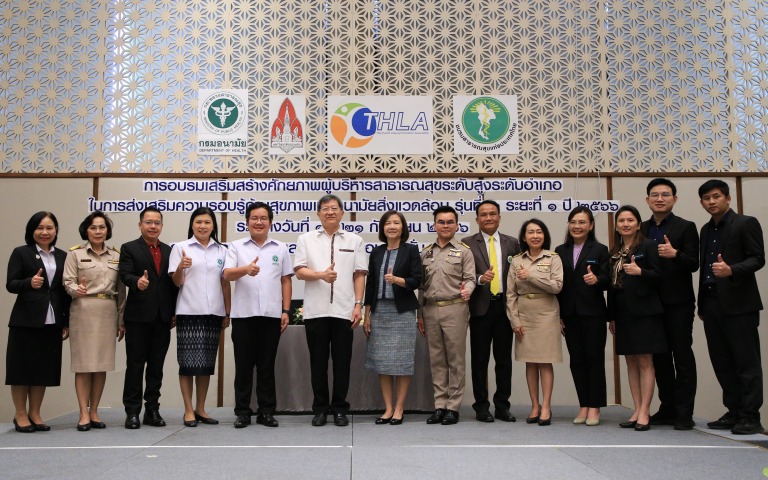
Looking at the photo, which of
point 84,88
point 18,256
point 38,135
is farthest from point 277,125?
point 18,256

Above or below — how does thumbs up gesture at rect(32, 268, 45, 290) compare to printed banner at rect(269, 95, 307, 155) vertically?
below

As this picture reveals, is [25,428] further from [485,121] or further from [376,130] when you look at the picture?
[485,121]

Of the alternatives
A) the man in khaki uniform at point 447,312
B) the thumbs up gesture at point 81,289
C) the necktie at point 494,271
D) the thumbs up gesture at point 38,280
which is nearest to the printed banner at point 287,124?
the man in khaki uniform at point 447,312

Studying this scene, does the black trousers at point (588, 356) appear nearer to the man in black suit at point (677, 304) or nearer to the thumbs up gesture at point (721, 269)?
the man in black suit at point (677, 304)

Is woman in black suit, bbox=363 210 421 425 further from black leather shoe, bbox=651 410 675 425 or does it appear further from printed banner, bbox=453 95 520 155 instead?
printed banner, bbox=453 95 520 155

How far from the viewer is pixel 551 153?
595cm

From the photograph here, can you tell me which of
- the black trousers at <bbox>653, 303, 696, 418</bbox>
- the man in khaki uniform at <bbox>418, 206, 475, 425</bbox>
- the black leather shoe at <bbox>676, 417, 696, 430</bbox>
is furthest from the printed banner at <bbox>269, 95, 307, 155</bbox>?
the black leather shoe at <bbox>676, 417, 696, 430</bbox>

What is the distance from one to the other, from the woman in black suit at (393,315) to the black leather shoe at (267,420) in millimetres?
641

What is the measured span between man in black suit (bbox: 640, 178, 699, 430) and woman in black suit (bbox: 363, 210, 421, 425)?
153 centimetres

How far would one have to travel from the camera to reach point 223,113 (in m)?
5.91

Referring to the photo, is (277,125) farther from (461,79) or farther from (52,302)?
(52,302)

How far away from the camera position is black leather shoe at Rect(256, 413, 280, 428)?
4.14 meters

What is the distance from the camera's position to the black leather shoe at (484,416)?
4.31 m

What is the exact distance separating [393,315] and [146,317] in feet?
5.03
